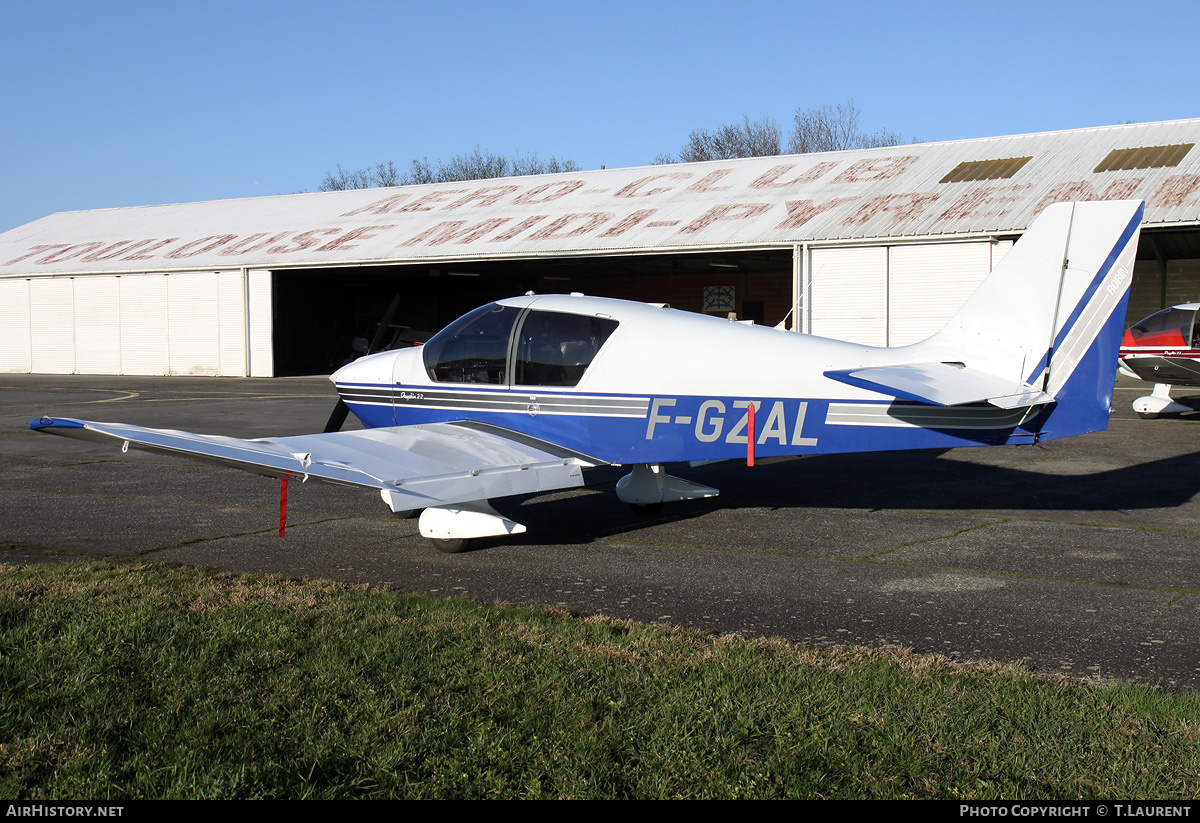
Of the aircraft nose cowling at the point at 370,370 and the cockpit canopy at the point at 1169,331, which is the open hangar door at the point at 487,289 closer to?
the cockpit canopy at the point at 1169,331

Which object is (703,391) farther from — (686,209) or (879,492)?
(686,209)

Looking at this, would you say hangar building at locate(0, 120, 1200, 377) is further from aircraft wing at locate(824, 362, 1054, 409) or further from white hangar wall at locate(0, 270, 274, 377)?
aircraft wing at locate(824, 362, 1054, 409)

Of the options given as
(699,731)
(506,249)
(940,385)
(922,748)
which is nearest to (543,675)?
(699,731)

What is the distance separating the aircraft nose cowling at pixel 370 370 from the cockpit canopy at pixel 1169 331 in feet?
46.8

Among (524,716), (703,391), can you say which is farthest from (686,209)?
(524,716)

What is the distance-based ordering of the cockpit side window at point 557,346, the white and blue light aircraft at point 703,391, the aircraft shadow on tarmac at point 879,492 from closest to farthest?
the white and blue light aircraft at point 703,391
the cockpit side window at point 557,346
the aircraft shadow on tarmac at point 879,492

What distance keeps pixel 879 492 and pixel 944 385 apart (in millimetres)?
3857

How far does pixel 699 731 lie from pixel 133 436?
161 inches

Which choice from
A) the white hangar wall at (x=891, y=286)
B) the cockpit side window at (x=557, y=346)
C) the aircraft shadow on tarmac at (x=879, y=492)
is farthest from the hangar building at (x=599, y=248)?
the cockpit side window at (x=557, y=346)

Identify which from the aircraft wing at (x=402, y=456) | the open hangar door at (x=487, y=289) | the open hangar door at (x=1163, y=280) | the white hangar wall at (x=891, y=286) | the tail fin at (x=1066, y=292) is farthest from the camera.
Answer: the open hangar door at (x=487, y=289)

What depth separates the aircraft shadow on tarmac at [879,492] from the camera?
355 inches

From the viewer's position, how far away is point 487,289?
47.8 metres

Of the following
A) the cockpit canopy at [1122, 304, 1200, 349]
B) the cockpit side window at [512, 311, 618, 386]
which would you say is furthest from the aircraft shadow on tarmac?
the cockpit canopy at [1122, 304, 1200, 349]
